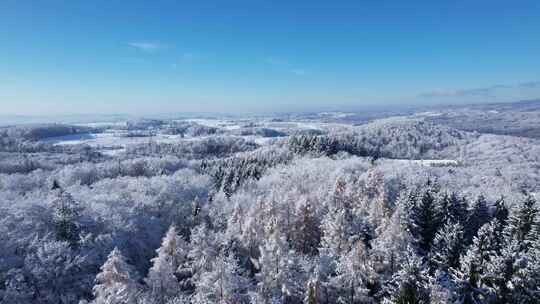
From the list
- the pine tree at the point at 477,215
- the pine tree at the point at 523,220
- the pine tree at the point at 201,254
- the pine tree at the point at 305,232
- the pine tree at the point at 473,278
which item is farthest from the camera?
the pine tree at the point at 477,215

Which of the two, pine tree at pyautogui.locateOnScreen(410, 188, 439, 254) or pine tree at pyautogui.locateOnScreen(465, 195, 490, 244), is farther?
pine tree at pyautogui.locateOnScreen(465, 195, 490, 244)

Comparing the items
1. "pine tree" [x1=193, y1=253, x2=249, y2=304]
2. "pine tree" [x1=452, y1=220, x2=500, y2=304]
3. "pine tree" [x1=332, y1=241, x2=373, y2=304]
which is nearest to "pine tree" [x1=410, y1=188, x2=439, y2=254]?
"pine tree" [x1=452, y1=220, x2=500, y2=304]

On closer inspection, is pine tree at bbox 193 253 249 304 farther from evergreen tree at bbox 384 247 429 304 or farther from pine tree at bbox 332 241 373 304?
evergreen tree at bbox 384 247 429 304

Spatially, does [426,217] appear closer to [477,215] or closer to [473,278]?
[477,215]

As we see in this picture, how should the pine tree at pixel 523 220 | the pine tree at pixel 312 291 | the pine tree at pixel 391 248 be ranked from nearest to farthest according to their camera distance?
the pine tree at pixel 312 291, the pine tree at pixel 391 248, the pine tree at pixel 523 220

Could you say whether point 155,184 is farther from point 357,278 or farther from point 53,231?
point 357,278

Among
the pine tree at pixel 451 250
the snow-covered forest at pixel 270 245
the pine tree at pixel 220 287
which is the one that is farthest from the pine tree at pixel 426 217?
the pine tree at pixel 220 287

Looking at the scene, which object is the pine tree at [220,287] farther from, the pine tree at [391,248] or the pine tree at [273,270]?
the pine tree at [391,248]

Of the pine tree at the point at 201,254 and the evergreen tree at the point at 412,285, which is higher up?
the evergreen tree at the point at 412,285
